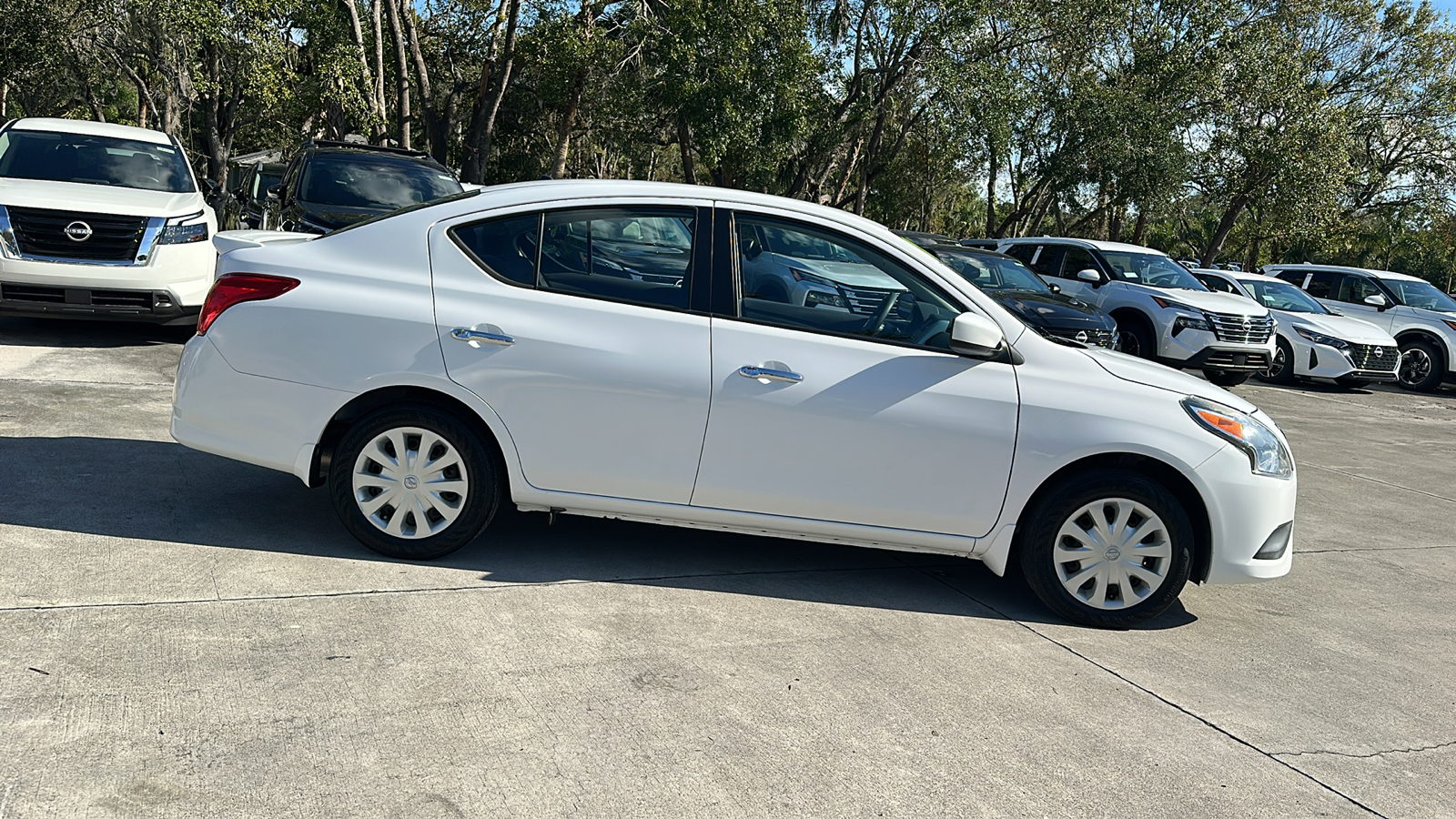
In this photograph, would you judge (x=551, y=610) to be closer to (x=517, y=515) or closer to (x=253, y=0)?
(x=517, y=515)

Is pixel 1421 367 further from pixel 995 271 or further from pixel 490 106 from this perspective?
pixel 490 106

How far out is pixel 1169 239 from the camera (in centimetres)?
5997

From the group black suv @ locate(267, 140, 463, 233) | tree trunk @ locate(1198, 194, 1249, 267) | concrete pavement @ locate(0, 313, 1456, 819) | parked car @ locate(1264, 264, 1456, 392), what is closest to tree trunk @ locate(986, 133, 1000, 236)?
tree trunk @ locate(1198, 194, 1249, 267)

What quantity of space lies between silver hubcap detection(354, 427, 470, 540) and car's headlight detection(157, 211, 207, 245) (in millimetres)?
5876

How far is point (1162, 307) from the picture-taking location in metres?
14.9

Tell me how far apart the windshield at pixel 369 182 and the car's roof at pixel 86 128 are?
4.67 ft

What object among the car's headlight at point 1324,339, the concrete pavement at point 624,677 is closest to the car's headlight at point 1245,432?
the concrete pavement at point 624,677

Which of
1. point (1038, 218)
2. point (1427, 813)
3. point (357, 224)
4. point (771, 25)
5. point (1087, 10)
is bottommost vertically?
point (1427, 813)

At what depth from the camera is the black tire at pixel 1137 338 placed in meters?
15.0

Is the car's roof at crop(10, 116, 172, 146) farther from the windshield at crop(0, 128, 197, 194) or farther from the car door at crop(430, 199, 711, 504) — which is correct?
the car door at crop(430, 199, 711, 504)

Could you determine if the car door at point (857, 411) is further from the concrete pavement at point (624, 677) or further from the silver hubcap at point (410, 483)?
the silver hubcap at point (410, 483)

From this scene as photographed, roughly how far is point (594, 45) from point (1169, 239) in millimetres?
44850

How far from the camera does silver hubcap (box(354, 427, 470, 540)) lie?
15.7 ft

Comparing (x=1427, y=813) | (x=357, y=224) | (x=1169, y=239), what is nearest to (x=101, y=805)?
(x=357, y=224)
